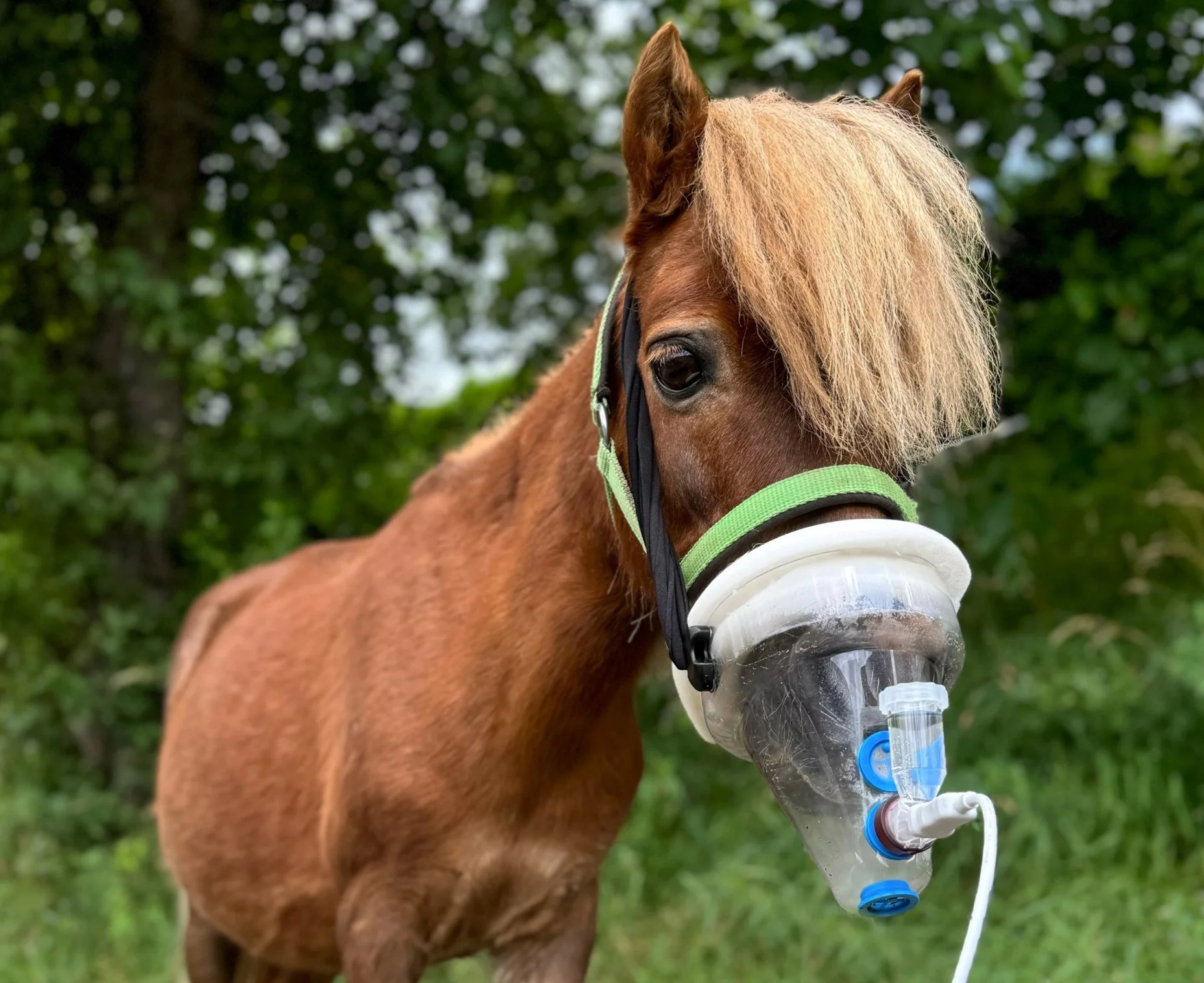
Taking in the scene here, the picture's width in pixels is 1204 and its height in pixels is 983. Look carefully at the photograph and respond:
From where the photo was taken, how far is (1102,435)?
3877 millimetres

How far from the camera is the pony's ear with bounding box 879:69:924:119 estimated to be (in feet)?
6.81

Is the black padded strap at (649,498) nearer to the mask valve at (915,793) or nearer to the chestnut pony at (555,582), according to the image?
the chestnut pony at (555,582)

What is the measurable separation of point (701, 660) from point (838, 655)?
0.22 metres

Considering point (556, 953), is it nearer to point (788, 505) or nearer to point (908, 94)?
point (788, 505)

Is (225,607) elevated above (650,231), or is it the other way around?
(650,231)

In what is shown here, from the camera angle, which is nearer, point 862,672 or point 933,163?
point 862,672

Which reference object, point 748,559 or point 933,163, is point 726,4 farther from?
point 748,559

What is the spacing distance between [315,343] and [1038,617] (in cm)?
345

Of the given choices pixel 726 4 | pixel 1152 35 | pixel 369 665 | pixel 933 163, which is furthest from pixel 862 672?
pixel 726 4

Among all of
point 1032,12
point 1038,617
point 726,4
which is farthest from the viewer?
point 1038,617

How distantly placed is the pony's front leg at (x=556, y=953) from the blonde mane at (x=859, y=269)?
135 centimetres

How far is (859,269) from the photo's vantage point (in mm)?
1585

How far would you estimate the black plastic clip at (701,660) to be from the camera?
64.0 inches

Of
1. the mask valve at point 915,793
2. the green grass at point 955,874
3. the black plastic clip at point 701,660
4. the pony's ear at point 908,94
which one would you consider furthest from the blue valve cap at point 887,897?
the green grass at point 955,874
